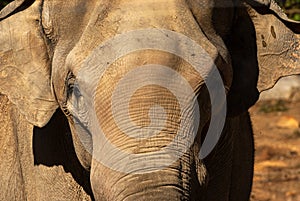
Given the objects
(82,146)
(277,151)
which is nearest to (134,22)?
(82,146)

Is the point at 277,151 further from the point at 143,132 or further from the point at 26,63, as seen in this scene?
the point at 143,132

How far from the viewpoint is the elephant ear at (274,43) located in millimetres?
5164

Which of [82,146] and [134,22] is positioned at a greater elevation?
[134,22]

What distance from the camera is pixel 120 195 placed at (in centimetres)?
434

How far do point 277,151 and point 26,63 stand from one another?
4.56 metres

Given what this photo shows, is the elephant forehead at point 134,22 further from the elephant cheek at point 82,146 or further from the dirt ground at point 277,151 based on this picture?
the dirt ground at point 277,151

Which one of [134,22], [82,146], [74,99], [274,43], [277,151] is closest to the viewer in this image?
[134,22]

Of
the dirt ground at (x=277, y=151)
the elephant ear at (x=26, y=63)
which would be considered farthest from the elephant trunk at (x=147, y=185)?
the dirt ground at (x=277, y=151)

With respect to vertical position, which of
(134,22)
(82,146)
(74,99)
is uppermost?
(134,22)

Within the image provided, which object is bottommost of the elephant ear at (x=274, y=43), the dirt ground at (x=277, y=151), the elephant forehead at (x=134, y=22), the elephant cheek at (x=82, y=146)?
the dirt ground at (x=277, y=151)

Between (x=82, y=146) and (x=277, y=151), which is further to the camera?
(x=277, y=151)

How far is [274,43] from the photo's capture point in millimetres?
5207

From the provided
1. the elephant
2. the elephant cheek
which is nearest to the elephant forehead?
the elephant

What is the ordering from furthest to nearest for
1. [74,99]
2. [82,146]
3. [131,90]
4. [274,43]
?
[274,43]
[82,146]
[74,99]
[131,90]
